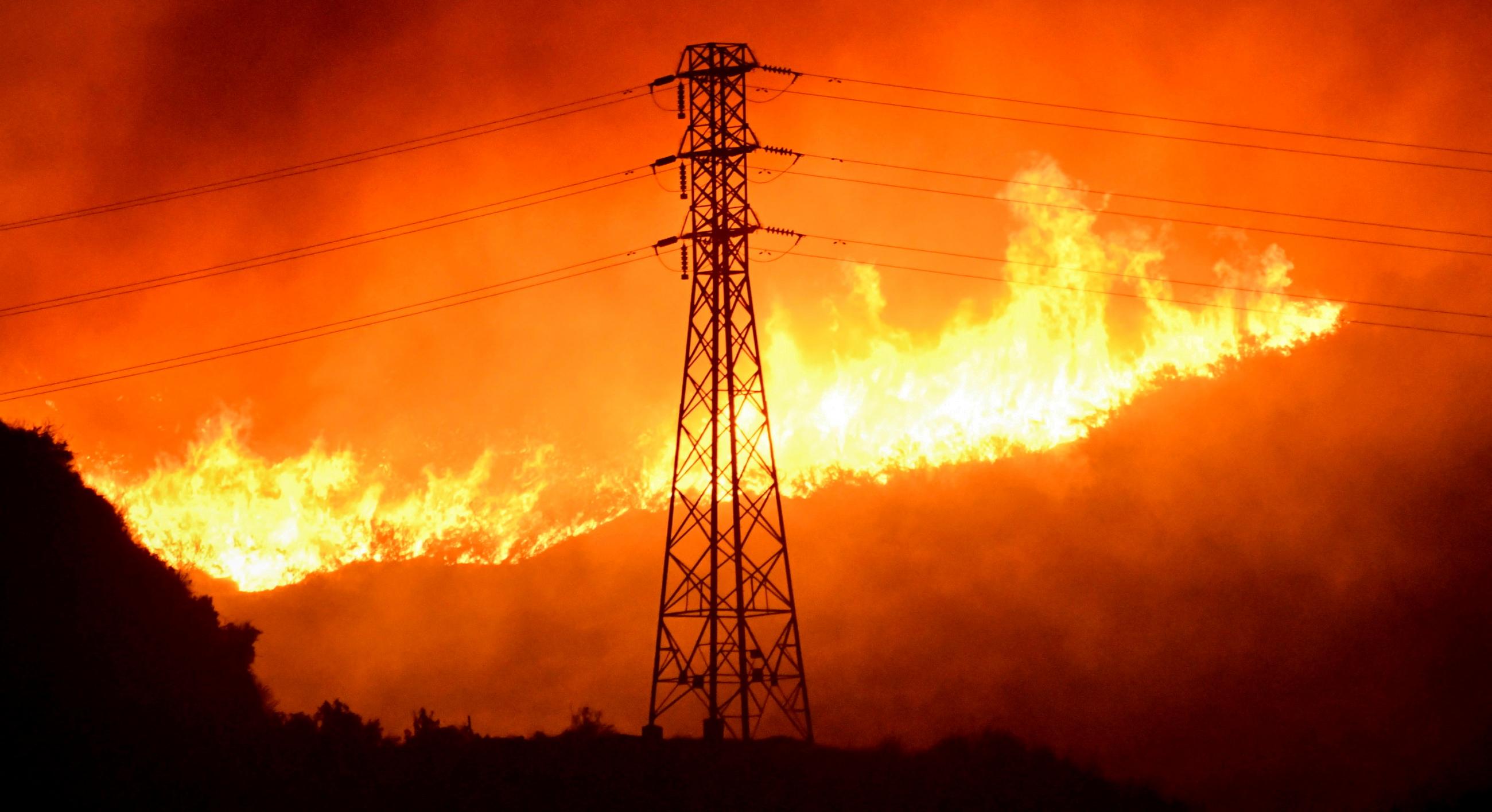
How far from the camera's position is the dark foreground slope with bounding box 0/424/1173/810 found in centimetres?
3422

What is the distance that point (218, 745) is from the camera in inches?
1454

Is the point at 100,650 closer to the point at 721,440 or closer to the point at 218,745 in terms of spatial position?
the point at 218,745

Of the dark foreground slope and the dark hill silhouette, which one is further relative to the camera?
the dark foreground slope

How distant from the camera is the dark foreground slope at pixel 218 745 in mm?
34219

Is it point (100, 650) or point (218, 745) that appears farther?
point (218, 745)

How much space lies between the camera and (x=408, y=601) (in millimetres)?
82312

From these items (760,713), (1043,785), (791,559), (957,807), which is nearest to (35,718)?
(760,713)

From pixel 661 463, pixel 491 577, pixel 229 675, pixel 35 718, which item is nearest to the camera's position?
pixel 35 718

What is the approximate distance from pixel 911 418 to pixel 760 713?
28.8m

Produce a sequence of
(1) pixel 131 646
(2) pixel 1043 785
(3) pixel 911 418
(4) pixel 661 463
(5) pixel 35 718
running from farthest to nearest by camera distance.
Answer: (4) pixel 661 463
(3) pixel 911 418
(2) pixel 1043 785
(1) pixel 131 646
(5) pixel 35 718

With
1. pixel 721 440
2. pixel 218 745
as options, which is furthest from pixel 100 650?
pixel 721 440

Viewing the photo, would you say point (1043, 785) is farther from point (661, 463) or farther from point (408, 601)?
point (408, 601)

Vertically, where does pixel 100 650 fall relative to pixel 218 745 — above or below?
above

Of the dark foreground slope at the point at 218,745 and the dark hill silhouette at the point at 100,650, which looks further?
the dark foreground slope at the point at 218,745
